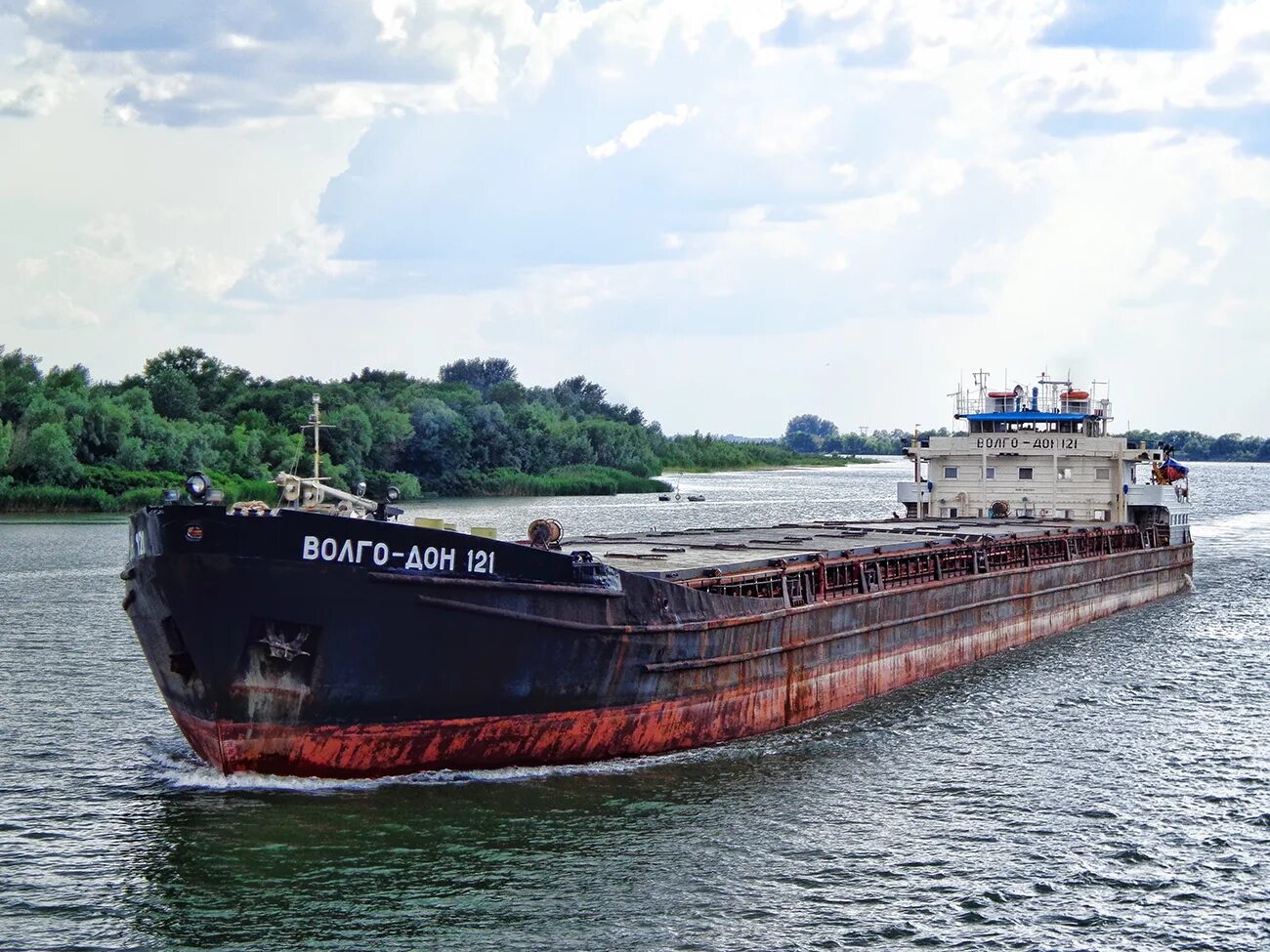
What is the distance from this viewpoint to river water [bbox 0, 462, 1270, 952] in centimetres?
1492

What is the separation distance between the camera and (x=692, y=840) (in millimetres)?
17562

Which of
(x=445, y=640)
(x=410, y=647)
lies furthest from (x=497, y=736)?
(x=410, y=647)

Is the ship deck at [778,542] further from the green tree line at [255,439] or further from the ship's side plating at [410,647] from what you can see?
the green tree line at [255,439]

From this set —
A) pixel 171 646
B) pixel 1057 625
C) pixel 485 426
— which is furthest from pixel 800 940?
pixel 485 426

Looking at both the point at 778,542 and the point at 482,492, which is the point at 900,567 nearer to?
the point at 778,542

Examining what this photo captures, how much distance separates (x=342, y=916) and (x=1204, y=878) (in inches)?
402

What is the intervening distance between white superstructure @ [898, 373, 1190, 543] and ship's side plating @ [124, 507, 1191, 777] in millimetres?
23663

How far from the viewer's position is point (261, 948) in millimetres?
14242

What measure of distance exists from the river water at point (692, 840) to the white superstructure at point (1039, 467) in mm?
17414

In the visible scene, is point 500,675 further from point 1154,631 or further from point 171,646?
point 1154,631

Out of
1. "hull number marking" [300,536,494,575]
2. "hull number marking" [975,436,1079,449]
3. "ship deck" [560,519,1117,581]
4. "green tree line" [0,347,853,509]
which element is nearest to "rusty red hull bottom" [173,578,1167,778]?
"hull number marking" [300,536,494,575]

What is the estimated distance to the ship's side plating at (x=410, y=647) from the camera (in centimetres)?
1795

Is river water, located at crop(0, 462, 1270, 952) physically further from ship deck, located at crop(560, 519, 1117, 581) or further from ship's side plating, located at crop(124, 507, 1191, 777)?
ship deck, located at crop(560, 519, 1117, 581)

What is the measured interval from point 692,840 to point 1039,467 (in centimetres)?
2976
